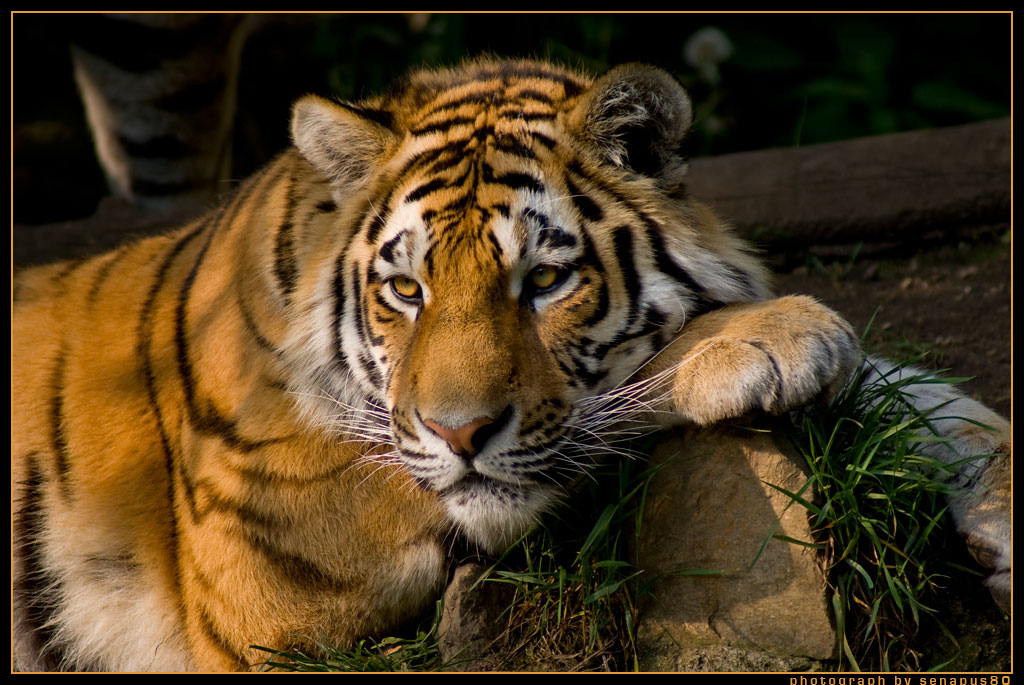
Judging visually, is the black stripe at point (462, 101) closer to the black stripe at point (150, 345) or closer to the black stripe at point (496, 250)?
the black stripe at point (496, 250)

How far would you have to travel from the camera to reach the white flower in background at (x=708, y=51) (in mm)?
5535

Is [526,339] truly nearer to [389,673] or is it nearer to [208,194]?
[389,673]

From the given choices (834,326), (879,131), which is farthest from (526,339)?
(879,131)

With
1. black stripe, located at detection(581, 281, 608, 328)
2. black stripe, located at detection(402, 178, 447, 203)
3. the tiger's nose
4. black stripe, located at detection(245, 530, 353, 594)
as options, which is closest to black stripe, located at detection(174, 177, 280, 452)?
black stripe, located at detection(245, 530, 353, 594)

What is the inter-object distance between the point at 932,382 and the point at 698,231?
751 mm

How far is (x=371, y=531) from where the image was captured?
2.20m

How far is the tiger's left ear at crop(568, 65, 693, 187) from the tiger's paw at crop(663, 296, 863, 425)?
0.41 m

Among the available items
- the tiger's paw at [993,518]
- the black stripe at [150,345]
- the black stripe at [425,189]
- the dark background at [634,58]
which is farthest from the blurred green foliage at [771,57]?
the tiger's paw at [993,518]

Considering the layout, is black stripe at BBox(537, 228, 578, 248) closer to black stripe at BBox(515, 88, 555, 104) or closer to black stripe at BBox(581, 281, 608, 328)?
black stripe at BBox(581, 281, 608, 328)

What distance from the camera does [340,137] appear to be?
Answer: 7.34 feet

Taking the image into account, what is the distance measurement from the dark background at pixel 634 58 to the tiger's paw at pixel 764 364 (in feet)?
11.2

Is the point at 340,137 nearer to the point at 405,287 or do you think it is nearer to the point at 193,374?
the point at 405,287

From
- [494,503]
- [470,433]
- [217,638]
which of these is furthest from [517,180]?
[217,638]

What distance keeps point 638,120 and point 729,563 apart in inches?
38.3
